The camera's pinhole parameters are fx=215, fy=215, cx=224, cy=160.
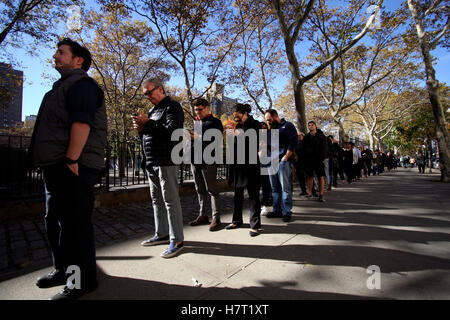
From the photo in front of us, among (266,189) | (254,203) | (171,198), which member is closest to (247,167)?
(254,203)

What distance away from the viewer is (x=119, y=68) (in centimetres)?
1691

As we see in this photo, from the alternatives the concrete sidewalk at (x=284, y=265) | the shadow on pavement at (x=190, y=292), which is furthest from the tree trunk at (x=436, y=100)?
the shadow on pavement at (x=190, y=292)

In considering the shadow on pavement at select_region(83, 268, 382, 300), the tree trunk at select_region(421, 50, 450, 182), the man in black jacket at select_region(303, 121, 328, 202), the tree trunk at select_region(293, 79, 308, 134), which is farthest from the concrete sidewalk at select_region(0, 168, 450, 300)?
the tree trunk at select_region(421, 50, 450, 182)

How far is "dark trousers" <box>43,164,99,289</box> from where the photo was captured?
5.86 ft

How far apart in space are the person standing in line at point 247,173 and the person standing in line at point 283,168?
0.85 metres

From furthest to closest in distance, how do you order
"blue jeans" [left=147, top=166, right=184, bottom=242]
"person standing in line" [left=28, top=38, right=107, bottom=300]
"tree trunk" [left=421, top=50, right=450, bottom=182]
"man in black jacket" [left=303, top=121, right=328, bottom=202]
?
"tree trunk" [left=421, top=50, right=450, bottom=182] → "man in black jacket" [left=303, top=121, right=328, bottom=202] → "blue jeans" [left=147, top=166, right=184, bottom=242] → "person standing in line" [left=28, top=38, right=107, bottom=300]

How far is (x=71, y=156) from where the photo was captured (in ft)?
Answer: 5.61

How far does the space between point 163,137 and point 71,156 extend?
103 centimetres

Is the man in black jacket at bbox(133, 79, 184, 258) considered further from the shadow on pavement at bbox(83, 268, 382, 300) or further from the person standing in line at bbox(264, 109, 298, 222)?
the person standing in line at bbox(264, 109, 298, 222)

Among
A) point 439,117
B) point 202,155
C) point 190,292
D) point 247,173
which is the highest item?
point 439,117

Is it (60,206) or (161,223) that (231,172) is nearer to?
(161,223)

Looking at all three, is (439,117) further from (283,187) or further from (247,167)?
(247,167)

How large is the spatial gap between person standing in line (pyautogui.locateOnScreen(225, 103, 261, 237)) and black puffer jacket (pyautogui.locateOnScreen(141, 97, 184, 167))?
1.15 m

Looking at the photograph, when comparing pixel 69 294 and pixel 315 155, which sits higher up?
pixel 315 155
